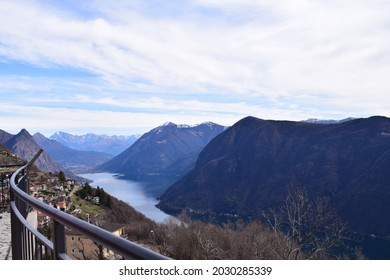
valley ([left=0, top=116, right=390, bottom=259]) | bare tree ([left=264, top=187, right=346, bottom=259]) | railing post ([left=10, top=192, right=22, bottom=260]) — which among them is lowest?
valley ([left=0, top=116, right=390, bottom=259])

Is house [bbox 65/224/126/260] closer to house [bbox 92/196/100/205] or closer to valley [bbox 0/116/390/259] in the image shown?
house [bbox 92/196/100/205]

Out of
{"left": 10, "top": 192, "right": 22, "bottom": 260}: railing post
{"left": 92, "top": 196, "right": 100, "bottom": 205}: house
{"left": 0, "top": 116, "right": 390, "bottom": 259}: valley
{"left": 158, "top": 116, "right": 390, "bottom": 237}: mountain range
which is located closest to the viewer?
{"left": 10, "top": 192, "right": 22, "bottom": 260}: railing post

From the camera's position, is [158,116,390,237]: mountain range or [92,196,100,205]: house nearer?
[92,196,100,205]: house

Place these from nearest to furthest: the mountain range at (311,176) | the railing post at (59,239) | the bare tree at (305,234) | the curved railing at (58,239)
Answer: the curved railing at (58,239), the railing post at (59,239), the bare tree at (305,234), the mountain range at (311,176)

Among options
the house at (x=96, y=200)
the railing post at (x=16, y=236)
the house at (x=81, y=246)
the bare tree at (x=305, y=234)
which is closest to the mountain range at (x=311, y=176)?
the house at (x=96, y=200)

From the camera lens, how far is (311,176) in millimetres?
150875

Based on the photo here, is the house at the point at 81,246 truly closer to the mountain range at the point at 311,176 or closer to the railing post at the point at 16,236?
the railing post at the point at 16,236

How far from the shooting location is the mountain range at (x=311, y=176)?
117 meters

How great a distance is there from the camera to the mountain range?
116944mm

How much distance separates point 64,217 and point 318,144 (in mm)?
180547

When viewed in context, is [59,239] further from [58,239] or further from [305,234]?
[305,234]

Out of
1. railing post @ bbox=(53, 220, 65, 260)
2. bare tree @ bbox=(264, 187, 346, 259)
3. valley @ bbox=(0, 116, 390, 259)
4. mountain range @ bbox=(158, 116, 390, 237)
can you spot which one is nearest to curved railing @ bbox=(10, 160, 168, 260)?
railing post @ bbox=(53, 220, 65, 260)
